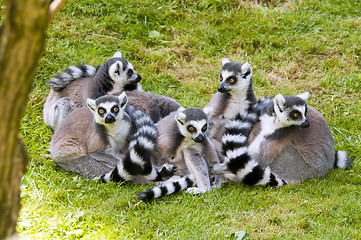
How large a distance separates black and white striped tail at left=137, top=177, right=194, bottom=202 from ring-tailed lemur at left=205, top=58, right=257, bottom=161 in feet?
2.91

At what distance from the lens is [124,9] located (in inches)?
299

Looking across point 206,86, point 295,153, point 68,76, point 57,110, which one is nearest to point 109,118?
point 57,110

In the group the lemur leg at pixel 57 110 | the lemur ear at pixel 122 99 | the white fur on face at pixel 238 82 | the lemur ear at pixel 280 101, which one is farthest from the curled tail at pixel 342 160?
the lemur leg at pixel 57 110

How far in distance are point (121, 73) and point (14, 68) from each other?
4.02 m

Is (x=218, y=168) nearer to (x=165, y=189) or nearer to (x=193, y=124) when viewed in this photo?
(x=193, y=124)

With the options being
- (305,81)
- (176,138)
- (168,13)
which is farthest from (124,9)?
(176,138)

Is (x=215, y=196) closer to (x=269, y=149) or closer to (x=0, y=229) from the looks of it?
(x=269, y=149)

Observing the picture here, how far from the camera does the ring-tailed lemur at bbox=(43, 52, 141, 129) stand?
5395 mm

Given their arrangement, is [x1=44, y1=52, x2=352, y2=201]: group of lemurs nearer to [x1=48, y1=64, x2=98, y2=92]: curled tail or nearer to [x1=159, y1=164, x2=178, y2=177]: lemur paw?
[x1=159, y1=164, x2=178, y2=177]: lemur paw

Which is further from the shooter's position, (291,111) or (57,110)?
(57,110)

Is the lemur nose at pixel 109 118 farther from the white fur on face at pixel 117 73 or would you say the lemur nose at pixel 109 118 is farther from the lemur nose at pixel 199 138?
the white fur on face at pixel 117 73

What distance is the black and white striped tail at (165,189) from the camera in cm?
405

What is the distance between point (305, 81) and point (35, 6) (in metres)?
5.60

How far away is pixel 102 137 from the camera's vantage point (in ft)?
15.3
